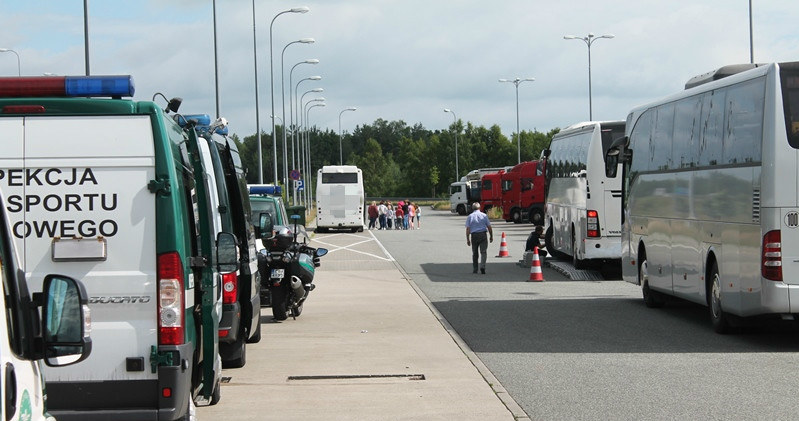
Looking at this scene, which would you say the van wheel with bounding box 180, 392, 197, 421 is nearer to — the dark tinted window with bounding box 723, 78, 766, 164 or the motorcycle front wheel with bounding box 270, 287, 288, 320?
the dark tinted window with bounding box 723, 78, 766, 164

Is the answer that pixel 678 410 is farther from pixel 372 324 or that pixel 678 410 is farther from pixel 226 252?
pixel 372 324

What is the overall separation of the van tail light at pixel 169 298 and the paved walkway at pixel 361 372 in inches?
102

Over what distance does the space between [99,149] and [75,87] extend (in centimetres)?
50

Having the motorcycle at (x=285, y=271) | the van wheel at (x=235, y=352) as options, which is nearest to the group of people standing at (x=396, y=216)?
the motorcycle at (x=285, y=271)

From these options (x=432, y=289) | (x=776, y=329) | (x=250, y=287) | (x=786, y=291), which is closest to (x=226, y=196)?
(x=250, y=287)

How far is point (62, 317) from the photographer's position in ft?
14.4

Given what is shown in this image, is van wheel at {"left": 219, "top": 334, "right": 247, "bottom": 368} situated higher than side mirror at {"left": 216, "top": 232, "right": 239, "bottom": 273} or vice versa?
side mirror at {"left": 216, "top": 232, "right": 239, "bottom": 273}

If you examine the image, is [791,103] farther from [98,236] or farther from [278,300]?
[98,236]

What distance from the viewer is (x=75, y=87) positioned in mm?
7465

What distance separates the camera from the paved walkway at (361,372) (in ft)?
32.5

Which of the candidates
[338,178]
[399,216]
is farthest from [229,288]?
[399,216]

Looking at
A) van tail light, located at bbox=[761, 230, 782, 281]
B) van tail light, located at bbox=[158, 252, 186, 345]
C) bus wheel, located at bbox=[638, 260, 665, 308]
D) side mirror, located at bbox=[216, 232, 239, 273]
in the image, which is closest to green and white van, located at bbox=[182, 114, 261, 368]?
side mirror, located at bbox=[216, 232, 239, 273]

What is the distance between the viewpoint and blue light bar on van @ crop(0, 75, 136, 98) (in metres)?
7.40

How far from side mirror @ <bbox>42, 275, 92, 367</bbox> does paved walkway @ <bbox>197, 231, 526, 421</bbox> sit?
5280mm
